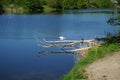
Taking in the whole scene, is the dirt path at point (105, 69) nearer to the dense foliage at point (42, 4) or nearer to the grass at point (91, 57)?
the grass at point (91, 57)

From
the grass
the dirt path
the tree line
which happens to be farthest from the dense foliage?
the dirt path

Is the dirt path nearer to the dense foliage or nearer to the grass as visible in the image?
the grass

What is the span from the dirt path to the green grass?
368mm

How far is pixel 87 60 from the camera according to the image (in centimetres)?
1995

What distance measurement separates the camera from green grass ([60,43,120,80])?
52.4 feet

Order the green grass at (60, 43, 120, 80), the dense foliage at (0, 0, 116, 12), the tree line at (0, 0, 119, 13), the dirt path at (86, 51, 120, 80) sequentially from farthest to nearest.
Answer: the dense foliage at (0, 0, 116, 12) < the tree line at (0, 0, 119, 13) < the green grass at (60, 43, 120, 80) < the dirt path at (86, 51, 120, 80)

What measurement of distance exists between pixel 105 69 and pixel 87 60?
3227mm

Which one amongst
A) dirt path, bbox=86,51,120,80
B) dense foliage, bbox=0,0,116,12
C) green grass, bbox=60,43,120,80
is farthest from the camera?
dense foliage, bbox=0,0,116,12

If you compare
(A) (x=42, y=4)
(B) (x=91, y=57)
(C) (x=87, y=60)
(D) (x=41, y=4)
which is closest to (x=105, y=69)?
(C) (x=87, y=60)

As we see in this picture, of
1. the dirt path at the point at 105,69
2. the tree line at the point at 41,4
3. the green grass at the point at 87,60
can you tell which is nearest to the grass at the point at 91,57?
the green grass at the point at 87,60

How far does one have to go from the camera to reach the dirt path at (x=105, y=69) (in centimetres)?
1540

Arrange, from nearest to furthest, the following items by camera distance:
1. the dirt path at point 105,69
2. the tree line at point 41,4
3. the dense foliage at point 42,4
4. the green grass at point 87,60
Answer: the dirt path at point 105,69 < the green grass at point 87,60 < the tree line at point 41,4 < the dense foliage at point 42,4

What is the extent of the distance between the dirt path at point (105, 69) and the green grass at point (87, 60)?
368mm

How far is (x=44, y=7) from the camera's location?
137 metres
